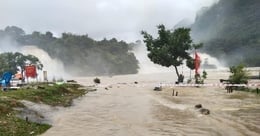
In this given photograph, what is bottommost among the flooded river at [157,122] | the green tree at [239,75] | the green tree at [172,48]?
the flooded river at [157,122]

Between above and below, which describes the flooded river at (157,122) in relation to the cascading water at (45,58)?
below

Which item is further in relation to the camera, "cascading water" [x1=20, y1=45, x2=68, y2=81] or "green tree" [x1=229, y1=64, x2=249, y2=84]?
"cascading water" [x1=20, y1=45, x2=68, y2=81]

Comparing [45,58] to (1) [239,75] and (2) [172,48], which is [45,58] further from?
(1) [239,75]

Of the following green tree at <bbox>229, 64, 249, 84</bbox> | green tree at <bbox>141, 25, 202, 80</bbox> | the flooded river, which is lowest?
the flooded river

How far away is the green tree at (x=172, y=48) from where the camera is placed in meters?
68.9

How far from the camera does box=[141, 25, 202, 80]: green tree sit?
6894 cm

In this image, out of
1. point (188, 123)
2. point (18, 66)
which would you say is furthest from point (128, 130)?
point (18, 66)

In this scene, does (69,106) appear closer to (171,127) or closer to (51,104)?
(51,104)

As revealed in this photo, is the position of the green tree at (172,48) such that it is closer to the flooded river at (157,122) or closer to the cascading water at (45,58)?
the flooded river at (157,122)

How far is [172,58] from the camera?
70.3 metres

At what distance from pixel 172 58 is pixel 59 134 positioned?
2056 inches

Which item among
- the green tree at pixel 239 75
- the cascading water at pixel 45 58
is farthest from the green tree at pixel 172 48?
the cascading water at pixel 45 58

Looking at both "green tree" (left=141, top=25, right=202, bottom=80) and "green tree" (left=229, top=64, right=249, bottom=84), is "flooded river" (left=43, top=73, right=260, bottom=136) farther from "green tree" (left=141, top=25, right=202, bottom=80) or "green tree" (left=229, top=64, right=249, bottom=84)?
"green tree" (left=141, top=25, right=202, bottom=80)

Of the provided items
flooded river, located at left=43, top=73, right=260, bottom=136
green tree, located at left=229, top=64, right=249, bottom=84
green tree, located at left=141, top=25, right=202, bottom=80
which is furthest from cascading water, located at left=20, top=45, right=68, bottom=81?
flooded river, located at left=43, top=73, right=260, bottom=136
